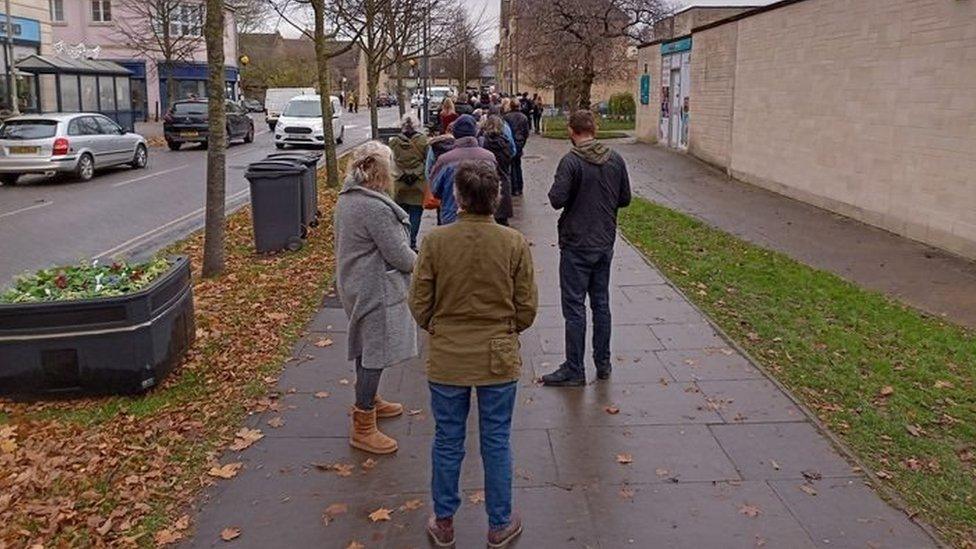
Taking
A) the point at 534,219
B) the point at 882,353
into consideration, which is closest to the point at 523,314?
the point at 882,353

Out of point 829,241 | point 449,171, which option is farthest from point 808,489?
point 829,241

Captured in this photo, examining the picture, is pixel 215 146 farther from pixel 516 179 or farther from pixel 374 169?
pixel 516 179

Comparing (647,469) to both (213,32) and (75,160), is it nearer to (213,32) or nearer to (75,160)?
(213,32)

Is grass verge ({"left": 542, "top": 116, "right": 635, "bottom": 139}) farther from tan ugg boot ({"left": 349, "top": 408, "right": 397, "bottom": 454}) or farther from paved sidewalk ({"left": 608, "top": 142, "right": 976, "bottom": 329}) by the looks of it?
tan ugg boot ({"left": 349, "top": 408, "right": 397, "bottom": 454})

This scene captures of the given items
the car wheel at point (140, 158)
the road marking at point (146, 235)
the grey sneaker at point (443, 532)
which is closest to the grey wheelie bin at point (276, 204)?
the road marking at point (146, 235)

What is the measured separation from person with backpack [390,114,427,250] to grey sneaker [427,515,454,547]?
5.47 meters

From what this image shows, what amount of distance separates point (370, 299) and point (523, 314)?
1280mm

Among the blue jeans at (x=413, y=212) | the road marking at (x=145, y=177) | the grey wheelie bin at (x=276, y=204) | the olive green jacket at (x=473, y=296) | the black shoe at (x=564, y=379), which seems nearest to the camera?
the olive green jacket at (x=473, y=296)

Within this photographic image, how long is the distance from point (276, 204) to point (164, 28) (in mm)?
32051

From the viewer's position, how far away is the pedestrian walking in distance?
380 cm

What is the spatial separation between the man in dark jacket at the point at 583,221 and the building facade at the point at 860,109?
6.39m

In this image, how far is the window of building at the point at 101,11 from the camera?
5341 centimetres

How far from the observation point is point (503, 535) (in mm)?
3973

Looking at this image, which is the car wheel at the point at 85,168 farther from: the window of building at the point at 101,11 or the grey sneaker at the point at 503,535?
the window of building at the point at 101,11
